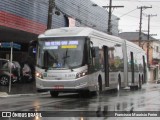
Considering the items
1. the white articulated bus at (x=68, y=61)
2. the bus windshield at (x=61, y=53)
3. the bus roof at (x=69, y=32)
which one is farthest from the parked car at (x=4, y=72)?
the bus windshield at (x=61, y=53)

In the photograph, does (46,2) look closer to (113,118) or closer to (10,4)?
(10,4)

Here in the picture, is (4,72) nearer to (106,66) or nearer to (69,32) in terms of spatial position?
(106,66)

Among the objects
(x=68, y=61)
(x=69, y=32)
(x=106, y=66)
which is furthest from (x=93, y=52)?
(x=106, y=66)

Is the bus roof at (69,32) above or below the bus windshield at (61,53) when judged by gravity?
above

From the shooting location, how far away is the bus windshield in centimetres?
2102

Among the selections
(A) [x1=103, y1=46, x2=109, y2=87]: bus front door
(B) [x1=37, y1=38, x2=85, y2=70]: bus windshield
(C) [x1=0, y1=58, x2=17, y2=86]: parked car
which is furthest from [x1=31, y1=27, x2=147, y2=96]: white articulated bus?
(C) [x1=0, y1=58, x2=17, y2=86]: parked car

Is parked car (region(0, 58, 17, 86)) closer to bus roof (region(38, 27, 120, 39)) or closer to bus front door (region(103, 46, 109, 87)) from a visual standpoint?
bus front door (region(103, 46, 109, 87))

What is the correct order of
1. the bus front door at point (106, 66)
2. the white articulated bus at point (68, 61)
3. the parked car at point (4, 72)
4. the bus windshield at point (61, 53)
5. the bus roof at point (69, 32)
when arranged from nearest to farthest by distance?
the white articulated bus at point (68, 61)
the bus windshield at point (61, 53)
the bus roof at point (69, 32)
the bus front door at point (106, 66)
the parked car at point (4, 72)

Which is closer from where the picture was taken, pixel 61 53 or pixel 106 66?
pixel 61 53

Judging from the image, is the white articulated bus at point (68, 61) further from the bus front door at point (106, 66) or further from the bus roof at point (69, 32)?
the bus front door at point (106, 66)

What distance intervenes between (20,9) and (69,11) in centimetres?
1046

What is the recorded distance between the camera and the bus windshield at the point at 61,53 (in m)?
21.0

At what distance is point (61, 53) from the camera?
69.6 ft

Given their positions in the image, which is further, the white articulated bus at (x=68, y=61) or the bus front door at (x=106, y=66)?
the bus front door at (x=106, y=66)
